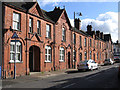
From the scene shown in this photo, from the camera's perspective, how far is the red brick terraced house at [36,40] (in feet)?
51.1

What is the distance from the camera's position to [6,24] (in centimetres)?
1533

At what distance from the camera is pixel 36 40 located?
19578 mm

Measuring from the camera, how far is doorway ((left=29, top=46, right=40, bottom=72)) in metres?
20.4

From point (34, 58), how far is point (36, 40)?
2.50 meters

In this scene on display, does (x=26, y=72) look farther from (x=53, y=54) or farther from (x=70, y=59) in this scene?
(x=70, y=59)

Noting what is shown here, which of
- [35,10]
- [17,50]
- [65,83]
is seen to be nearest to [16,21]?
[17,50]

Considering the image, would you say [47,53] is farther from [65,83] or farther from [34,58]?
[65,83]

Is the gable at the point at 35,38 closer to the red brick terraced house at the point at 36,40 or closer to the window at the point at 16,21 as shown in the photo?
the red brick terraced house at the point at 36,40

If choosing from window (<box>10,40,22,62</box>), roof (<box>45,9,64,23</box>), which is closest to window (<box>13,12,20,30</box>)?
window (<box>10,40,22,62</box>)

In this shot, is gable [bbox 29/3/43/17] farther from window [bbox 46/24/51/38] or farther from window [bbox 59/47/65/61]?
window [bbox 59/47/65/61]

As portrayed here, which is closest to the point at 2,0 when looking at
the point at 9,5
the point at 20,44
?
the point at 9,5

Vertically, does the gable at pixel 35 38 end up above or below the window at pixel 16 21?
below

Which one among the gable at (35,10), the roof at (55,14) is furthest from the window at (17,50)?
the roof at (55,14)

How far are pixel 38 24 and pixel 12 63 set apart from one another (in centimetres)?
662
